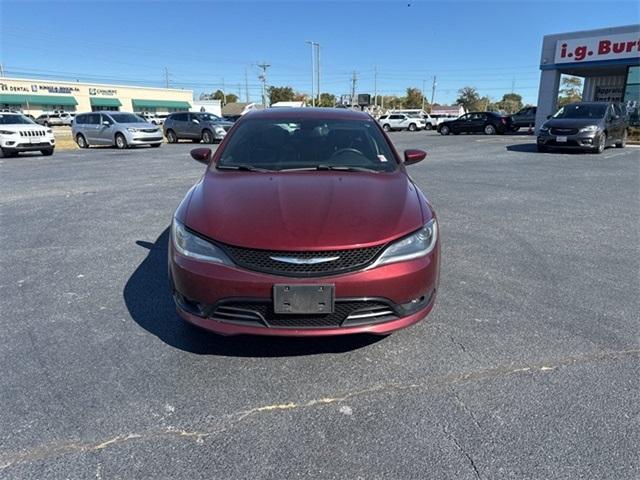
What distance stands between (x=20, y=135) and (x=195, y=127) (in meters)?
8.81

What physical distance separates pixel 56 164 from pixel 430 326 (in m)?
13.7

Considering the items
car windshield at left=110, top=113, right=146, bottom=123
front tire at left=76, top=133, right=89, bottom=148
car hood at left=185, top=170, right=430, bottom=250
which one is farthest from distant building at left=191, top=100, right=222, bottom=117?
car hood at left=185, top=170, right=430, bottom=250

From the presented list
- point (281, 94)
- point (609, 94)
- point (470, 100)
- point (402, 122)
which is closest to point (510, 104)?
point (470, 100)

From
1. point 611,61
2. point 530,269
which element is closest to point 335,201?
point 530,269

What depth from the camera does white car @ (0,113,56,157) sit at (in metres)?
14.8

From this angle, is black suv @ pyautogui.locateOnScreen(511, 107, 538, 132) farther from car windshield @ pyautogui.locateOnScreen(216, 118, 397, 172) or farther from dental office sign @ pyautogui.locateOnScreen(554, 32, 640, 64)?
car windshield @ pyautogui.locateOnScreen(216, 118, 397, 172)

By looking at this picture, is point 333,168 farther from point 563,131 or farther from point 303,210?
point 563,131

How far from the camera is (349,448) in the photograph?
6.85ft

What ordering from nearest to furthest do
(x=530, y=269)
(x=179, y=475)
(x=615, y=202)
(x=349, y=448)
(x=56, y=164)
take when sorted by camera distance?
(x=179, y=475), (x=349, y=448), (x=530, y=269), (x=615, y=202), (x=56, y=164)

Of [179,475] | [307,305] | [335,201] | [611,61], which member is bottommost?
[179,475]

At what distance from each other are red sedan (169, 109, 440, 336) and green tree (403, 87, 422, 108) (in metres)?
117

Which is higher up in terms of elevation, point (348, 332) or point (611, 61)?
point (611, 61)

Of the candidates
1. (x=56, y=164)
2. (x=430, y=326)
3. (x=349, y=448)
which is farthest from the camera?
(x=56, y=164)

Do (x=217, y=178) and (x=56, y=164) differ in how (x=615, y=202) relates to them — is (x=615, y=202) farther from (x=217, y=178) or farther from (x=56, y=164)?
(x=56, y=164)
